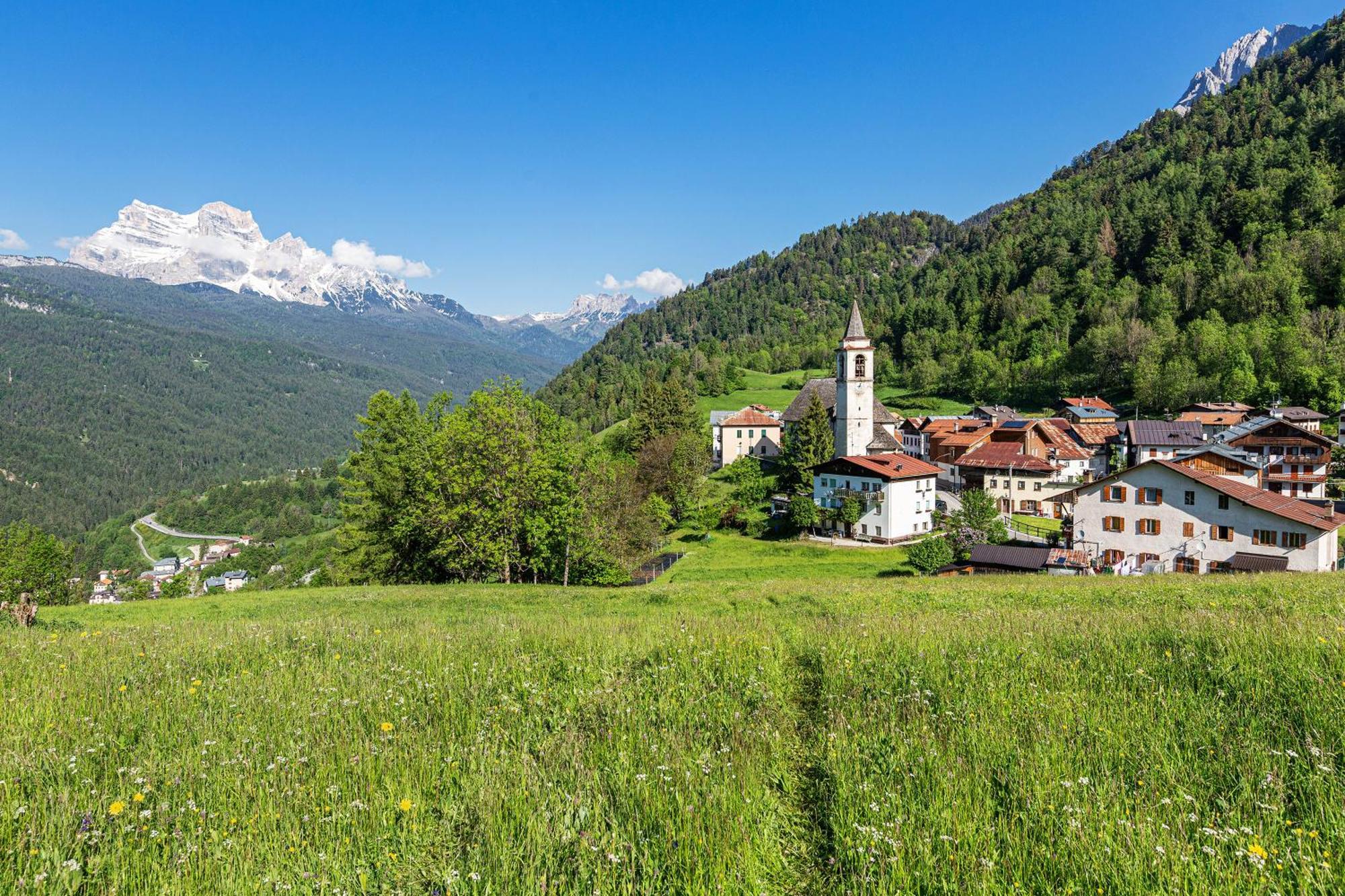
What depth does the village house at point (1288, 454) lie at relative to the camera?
6228 centimetres

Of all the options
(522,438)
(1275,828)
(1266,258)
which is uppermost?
(1266,258)

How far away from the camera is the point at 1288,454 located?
65.5 metres

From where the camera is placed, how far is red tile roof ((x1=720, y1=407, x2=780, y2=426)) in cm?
10444

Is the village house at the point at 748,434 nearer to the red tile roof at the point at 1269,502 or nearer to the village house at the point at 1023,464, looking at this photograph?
the village house at the point at 1023,464

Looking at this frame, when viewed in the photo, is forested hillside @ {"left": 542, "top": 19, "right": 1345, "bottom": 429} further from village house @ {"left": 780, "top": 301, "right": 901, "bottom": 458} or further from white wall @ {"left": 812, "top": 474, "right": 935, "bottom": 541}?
white wall @ {"left": 812, "top": 474, "right": 935, "bottom": 541}

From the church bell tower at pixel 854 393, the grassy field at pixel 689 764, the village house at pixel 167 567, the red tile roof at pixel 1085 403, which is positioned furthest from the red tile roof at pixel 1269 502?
the village house at pixel 167 567

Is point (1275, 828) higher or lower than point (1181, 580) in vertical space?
higher

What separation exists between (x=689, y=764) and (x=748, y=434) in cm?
10106

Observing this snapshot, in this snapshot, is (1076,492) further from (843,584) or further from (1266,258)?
(1266,258)

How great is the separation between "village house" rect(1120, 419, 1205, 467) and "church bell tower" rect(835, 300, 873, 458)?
32.9 m

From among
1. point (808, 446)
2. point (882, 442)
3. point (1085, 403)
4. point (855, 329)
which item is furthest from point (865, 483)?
point (1085, 403)

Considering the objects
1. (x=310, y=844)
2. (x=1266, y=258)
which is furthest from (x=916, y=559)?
(x=1266, y=258)

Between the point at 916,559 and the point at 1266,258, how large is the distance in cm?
13276

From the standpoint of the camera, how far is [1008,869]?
357 cm
